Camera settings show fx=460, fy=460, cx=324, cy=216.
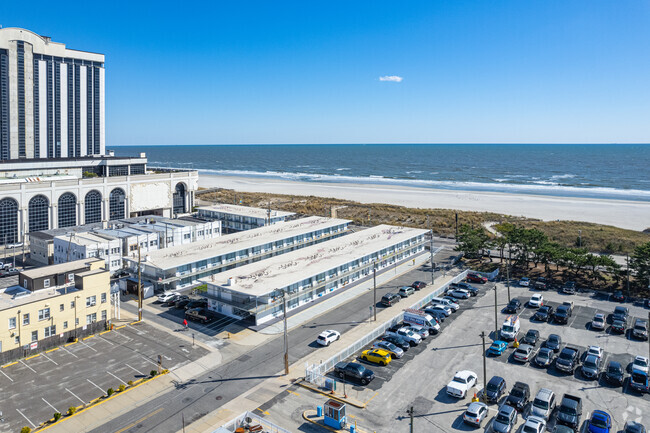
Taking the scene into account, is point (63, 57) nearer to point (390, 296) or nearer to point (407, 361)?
point (390, 296)

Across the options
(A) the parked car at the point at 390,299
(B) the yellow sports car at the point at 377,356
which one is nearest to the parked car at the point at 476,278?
(A) the parked car at the point at 390,299

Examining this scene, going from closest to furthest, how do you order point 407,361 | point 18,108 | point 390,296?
point 407,361, point 390,296, point 18,108

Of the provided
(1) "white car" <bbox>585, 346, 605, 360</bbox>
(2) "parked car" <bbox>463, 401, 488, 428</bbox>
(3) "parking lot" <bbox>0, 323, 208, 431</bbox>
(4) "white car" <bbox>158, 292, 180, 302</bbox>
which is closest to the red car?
(1) "white car" <bbox>585, 346, 605, 360</bbox>

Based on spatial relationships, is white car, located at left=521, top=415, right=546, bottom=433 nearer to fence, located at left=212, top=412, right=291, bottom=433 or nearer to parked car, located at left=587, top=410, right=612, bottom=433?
parked car, located at left=587, top=410, right=612, bottom=433

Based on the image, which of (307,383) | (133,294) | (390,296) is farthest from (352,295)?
(133,294)

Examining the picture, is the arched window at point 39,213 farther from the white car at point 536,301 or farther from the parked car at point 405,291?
the white car at point 536,301

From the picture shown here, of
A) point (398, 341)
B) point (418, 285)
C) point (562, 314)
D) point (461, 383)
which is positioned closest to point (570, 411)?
point (461, 383)

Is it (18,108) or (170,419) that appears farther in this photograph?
(18,108)
